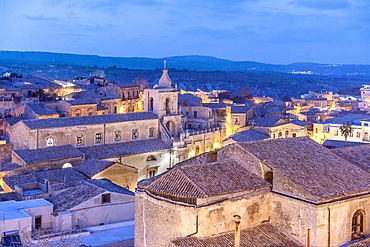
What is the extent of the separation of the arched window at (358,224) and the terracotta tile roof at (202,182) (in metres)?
3.67

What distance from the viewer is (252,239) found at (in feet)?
57.8

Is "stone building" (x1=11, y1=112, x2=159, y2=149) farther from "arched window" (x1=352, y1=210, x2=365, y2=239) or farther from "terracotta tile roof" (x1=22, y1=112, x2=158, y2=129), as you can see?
"arched window" (x1=352, y1=210, x2=365, y2=239)

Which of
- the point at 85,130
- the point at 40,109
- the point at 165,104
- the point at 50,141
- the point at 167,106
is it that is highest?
the point at 165,104

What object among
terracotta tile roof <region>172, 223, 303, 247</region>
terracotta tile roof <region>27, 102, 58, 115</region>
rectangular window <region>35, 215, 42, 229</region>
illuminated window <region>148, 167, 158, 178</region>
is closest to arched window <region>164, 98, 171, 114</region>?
illuminated window <region>148, 167, 158, 178</region>

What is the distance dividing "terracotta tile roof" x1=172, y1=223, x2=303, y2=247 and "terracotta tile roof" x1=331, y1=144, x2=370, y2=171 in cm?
534

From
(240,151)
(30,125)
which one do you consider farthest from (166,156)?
(240,151)

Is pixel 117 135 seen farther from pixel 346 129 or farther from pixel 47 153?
pixel 346 129

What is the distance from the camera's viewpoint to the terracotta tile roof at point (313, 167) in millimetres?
Answer: 17984

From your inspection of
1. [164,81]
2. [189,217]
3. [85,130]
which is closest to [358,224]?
[189,217]

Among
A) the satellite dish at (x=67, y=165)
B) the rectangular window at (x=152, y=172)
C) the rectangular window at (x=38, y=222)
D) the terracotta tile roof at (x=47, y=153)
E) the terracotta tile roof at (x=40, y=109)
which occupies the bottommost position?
the rectangular window at (x=152, y=172)

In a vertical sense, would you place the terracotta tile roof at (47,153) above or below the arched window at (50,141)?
below

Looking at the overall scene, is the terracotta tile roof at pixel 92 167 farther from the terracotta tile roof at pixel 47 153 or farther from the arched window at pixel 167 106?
the arched window at pixel 167 106

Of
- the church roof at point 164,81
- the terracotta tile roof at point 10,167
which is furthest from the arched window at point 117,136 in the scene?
the terracotta tile roof at point 10,167

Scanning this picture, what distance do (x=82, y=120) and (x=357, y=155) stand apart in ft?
76.5
